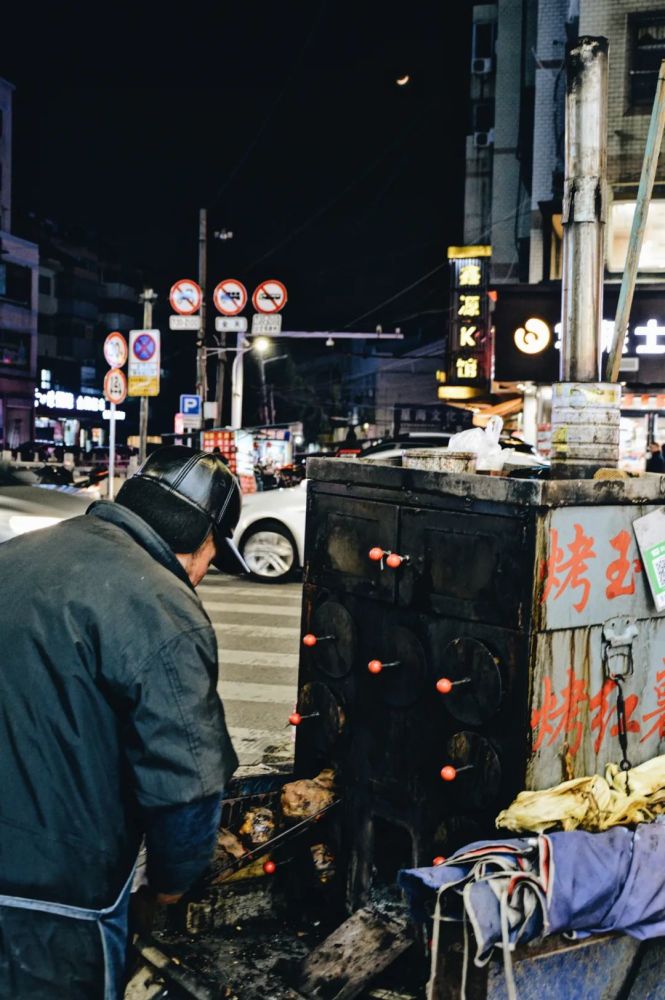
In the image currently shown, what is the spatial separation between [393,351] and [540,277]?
4926 cm

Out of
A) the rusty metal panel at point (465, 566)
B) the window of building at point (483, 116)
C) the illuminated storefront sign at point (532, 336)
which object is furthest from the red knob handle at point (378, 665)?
the window of building at point (483, 116)

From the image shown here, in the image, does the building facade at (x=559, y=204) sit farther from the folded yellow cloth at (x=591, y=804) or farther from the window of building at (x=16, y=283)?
the window of building at (x=16, y=283)

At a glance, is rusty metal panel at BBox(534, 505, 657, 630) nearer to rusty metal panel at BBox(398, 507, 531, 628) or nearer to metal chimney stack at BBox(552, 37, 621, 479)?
rusty metal panel at BBox(398, 507, 531, 628)

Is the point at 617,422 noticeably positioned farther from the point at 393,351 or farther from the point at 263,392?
the point at 393,351

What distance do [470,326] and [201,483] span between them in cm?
1656

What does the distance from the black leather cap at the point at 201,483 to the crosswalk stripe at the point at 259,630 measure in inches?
264

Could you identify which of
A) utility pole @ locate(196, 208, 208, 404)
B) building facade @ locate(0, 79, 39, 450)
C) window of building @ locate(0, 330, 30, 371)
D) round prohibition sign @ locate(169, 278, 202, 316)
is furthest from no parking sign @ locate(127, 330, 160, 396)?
window of building @ locate(0, 330, 30, 371)

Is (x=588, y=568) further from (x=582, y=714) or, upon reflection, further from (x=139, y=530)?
(x=139, y=530)

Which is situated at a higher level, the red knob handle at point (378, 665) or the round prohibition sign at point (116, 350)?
the round prohibition sign at point (116, 350)

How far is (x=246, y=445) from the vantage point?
25.1 m

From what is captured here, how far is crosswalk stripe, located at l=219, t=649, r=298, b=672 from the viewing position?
808cm

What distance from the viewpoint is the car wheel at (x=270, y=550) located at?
1280 centimetres

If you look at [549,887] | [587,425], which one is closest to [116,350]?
[587,425]

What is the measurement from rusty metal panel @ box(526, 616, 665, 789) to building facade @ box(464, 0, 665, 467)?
10.5m
